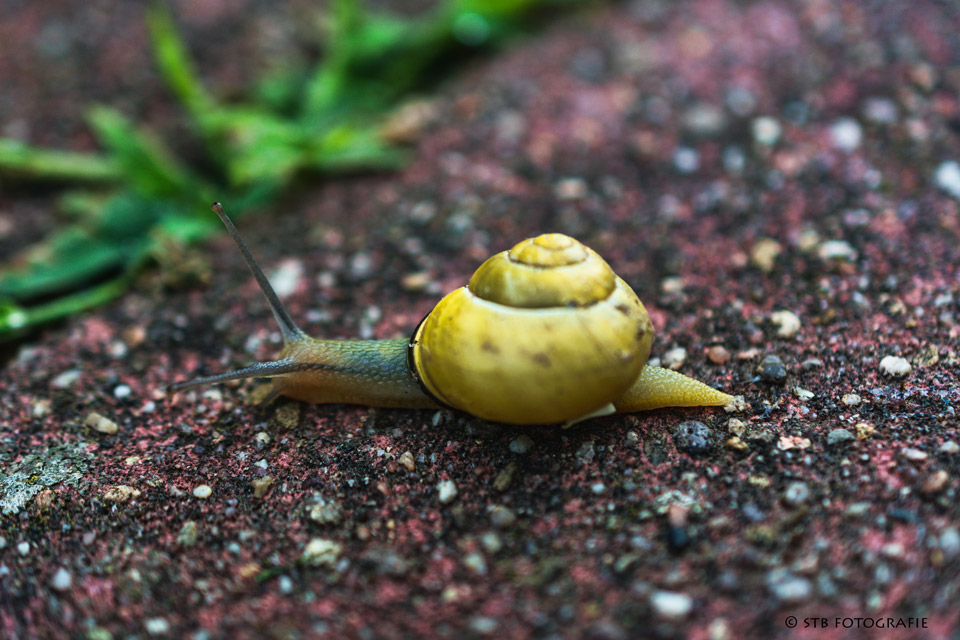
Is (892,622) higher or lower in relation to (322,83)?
lower

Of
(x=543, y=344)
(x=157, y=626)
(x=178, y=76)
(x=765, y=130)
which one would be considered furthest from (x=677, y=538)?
(x=178, y=76)

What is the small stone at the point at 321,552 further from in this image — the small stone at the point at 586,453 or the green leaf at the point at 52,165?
the green leaf at the point at 52,165

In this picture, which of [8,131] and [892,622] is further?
[8,131]

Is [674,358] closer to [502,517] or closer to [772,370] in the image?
[772,370]

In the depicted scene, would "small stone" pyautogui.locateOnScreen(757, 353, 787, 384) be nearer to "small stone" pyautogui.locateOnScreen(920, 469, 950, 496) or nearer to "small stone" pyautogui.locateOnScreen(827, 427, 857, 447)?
"small stone" pyautogui.locateOnScreen(827, 427, 857, 447)

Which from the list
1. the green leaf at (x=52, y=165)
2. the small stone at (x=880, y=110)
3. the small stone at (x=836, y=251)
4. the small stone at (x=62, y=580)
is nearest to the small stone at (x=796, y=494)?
the small stone at (x=836, y=251)

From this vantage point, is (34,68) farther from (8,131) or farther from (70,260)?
(70,260)

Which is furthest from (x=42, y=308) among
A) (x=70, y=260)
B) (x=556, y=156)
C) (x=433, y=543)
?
(x=556, y=156)
